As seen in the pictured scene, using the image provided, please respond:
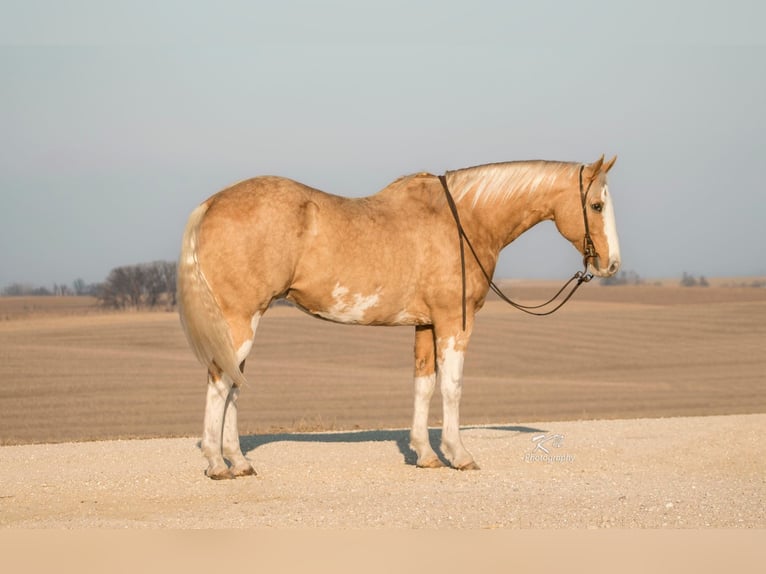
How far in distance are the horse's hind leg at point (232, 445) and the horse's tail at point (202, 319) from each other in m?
0.60

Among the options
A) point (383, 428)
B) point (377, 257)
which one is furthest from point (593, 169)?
point (383, 428)

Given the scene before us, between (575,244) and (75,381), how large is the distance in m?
17.1

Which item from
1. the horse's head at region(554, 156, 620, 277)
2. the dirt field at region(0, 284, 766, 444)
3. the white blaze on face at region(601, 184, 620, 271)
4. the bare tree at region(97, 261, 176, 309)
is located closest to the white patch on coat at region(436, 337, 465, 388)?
the horse's head at region(554, 156, 620, 277)

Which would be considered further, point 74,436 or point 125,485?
point 74,436

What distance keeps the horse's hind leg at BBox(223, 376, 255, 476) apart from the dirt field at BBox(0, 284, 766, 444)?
16.7 ft

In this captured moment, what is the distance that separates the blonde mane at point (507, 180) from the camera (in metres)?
11.0

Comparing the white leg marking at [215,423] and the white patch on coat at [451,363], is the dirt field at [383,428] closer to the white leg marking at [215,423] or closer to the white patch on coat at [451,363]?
the white leg marking at [215,423]

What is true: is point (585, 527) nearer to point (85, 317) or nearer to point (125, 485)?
point (125, 485)

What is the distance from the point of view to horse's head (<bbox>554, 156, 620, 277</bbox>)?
1081cm

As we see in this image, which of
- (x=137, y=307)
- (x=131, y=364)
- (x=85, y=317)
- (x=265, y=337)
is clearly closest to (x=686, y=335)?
(x=265, y=337)

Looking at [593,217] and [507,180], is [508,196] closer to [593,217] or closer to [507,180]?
[507,180]

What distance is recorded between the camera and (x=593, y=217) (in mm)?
10852

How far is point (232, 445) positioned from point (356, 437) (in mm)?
3569

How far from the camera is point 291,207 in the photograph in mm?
10188
